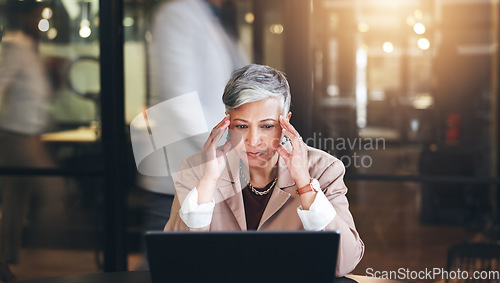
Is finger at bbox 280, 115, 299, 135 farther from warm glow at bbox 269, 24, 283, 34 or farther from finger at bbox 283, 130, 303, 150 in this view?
warm glow at bbox 269, 24, 283, 34

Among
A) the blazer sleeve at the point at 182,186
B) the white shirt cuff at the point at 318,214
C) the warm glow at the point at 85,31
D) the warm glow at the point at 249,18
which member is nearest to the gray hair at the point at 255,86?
the blazer sleeve at the point at 182,186

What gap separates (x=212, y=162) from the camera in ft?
5.80

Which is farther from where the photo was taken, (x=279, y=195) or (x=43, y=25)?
(x=43, y=25)

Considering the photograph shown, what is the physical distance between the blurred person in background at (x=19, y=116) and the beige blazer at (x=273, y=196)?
1838 mm

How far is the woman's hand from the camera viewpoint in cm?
174

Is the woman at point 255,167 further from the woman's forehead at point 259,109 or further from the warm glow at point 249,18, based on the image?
the warm glow at point 249,18

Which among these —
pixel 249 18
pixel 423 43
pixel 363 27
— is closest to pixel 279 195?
pixel 249 18

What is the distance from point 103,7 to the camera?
3035 millimetres

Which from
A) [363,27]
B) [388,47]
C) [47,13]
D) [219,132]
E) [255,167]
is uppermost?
[363,27]

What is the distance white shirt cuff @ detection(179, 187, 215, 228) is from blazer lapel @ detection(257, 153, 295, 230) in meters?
0.17

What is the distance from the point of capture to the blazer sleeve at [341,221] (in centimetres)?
165

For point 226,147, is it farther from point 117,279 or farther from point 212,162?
point 117,279

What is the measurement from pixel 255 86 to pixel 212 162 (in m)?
0.26

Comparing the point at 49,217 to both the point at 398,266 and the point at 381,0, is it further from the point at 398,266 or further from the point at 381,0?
the point at 381,0
